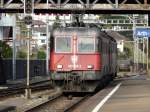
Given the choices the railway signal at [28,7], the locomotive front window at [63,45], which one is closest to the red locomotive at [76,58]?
the locomotive front window at [63,45]

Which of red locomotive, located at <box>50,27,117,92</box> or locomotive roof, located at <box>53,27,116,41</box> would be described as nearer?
red locomotive, located at <box>50,27,117,92</box>

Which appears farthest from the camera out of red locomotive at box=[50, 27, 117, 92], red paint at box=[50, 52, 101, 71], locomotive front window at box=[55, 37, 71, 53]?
locomotive front window at box=[55, 37, 71, 53]

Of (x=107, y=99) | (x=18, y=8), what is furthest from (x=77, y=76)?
(x=18, y=8)

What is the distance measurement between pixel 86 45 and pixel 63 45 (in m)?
1.03

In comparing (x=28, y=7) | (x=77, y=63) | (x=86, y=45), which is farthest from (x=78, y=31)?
(x=28, y=7)

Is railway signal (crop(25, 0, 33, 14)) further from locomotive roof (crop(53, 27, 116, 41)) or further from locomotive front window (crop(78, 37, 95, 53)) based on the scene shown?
locomotive front window (crop(78, 37, 95, 53))

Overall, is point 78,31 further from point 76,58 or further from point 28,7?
point 28,7

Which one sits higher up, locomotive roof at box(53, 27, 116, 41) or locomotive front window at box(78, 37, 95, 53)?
locomotive roof at box(53, 27, 116, 41)

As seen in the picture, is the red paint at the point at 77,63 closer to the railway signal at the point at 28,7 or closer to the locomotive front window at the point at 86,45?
the locomotive front window at the point at 86,45

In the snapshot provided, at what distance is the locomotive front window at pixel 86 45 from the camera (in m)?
26.7

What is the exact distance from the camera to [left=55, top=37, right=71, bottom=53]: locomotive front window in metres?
26.7

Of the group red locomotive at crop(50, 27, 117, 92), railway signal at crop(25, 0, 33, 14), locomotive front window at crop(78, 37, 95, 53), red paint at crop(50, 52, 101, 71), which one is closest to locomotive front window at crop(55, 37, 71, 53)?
red locomotive at crop(50, 27, 117, 92)

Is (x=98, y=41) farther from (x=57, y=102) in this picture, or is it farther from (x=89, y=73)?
(x=57, y=102)

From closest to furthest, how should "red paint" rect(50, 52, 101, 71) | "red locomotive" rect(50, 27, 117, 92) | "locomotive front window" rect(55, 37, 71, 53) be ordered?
"red locomotive" rect(50, 27, 117, 92) < "red paint" rect(50, 52, 101, 71) < "locomotive front window" rect(55, 37, 71, 53)
